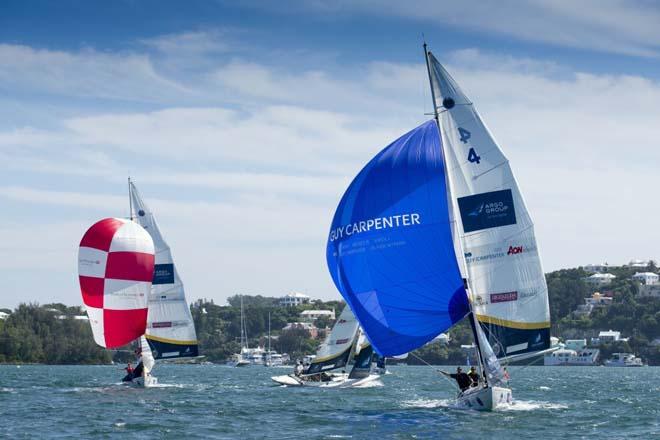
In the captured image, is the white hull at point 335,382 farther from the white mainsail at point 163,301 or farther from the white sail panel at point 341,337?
the white mainsail at point 163,301

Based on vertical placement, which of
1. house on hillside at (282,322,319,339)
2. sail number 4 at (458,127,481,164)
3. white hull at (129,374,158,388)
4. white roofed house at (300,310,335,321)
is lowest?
white hull at (129,374,158,388)

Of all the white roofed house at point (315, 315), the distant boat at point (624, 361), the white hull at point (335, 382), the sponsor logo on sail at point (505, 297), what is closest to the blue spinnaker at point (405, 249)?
the sponsor logo on sail at point (505, 297)

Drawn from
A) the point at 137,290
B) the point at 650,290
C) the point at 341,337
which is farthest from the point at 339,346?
the point at 650,290

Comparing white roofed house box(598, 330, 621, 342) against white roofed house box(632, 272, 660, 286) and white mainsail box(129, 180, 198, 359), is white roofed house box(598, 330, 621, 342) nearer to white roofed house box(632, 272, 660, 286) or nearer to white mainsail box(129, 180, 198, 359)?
white roofed house box(632, 272, 660, 286)

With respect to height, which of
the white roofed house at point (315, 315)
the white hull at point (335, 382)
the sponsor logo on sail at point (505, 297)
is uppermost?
the white roofed house at point (315, 315)

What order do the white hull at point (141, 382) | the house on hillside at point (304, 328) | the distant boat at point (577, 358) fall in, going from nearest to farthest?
1. the white hull at point (141, 382)
2. the distant boat at point (577, 358)
3. the house on hillside at point (304, 328)

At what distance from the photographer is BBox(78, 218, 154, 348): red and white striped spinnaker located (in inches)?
1976

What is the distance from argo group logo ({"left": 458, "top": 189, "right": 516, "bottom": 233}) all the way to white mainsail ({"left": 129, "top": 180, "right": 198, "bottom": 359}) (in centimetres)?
2349

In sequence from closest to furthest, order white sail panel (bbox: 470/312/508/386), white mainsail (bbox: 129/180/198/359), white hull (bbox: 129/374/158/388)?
1. white sail panel (bbox: 470/312/508/386)
2. white hull (bbox: 129/374/158/388)
3. white mainsail (bbox: 129/180/198/359)

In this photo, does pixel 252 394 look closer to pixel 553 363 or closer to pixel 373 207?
pixel 373 207

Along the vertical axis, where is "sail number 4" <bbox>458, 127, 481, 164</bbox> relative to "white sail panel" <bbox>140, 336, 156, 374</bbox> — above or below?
above

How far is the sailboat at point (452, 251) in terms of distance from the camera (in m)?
36.3

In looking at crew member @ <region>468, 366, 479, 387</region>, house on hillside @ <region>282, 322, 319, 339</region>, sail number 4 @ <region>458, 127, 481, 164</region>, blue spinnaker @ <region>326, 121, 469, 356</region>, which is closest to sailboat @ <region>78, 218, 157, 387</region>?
blue spinnaker @ <region>326, 121, 469, 356</region>

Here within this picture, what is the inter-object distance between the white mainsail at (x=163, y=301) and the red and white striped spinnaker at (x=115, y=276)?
356cm
